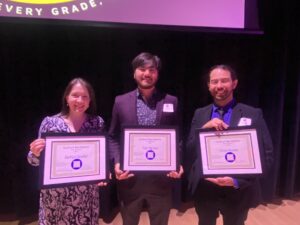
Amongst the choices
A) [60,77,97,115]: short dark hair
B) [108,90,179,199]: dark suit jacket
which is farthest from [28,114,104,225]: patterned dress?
[108,90,179,199]: dark suit jacket

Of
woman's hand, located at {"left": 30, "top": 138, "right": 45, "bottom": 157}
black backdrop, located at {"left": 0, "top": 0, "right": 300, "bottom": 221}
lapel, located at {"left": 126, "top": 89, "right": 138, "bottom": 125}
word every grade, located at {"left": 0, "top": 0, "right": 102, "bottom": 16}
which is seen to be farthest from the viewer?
black backdrop, located at {"left": 0, "top": 0, "right": 300, "bottom": 221}

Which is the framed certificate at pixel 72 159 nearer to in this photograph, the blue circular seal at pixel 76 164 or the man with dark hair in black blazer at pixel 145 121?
the blue circular seal at pixel 76 164

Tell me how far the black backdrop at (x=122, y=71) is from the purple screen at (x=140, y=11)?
0.68 ft

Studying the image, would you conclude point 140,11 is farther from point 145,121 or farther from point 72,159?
point 72,159

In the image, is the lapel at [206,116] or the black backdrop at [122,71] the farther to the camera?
the black backdrop at [122,71]

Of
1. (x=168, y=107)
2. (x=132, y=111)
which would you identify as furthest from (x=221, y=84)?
(x=132, y=111)

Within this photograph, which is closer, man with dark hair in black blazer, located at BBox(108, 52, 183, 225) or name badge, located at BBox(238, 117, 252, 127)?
name badge, located at BBox(238, 117, 252, 127)

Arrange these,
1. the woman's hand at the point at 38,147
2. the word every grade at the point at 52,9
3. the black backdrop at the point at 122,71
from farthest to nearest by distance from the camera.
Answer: the black backdrop at the point at 122,71, the word every grade at the point at 52,9, the woman's hand at the point at 38,147

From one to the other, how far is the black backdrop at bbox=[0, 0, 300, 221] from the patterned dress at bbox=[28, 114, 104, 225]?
51.5 inches

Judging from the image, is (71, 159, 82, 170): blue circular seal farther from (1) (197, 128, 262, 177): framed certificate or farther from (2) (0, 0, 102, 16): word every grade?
(2) (0, 0, 102, 16): word every grade

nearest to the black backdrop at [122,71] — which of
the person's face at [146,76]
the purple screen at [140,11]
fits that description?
the purple screen at [140,11]

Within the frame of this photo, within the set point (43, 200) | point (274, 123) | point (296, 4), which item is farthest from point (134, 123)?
point (296, 4)

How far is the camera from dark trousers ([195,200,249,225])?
163 centimetres

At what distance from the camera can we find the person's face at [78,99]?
1.67 metres
